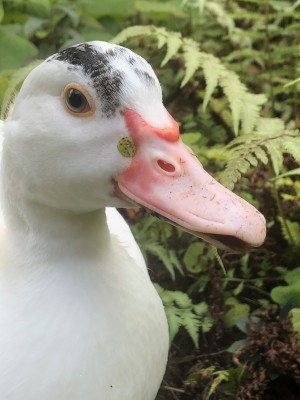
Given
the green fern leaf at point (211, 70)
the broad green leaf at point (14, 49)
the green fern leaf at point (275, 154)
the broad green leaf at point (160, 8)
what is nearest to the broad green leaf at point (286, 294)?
the green fern leaf at point (275, 154)

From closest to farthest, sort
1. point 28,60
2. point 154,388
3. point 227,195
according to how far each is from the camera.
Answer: point 227,195 → point 154,388 → point 28,60

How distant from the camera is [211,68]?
2143 mm

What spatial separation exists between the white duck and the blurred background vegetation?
27 centimetres

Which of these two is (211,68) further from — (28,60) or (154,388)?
(154,388)

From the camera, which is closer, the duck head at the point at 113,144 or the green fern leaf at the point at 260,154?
the duck head at the point at 113,144

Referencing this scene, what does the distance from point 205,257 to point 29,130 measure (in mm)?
927

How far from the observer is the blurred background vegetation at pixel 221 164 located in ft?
5.90

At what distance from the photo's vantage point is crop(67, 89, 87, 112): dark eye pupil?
3.94ft

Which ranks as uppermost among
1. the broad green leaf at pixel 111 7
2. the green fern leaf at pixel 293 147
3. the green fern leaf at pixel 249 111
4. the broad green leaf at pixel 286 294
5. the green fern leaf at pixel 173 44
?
the green fern leaf at pixel 173 44

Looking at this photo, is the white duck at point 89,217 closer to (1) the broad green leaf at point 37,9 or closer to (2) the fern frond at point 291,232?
(2) the fern frond at point 291,232

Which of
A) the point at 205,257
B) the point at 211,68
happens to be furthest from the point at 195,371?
the point at 211,68

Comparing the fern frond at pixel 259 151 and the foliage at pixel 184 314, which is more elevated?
the fern frond at pixel 259 151

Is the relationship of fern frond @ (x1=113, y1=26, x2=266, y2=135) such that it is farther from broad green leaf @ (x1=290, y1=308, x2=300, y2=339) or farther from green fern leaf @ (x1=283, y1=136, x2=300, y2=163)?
broad green leaf @ (x1=290, y1=308, x2=300, y2=339)

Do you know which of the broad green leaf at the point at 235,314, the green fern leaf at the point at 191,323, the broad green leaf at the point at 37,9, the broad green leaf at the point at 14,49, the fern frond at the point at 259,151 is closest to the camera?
the fern frond at the point at 259,151
